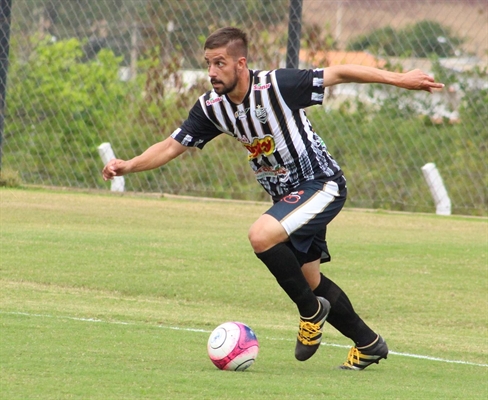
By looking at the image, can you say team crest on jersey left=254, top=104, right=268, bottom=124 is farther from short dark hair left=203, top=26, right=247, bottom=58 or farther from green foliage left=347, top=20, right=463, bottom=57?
green foliage left=347, top=20, right=463, bottom=57

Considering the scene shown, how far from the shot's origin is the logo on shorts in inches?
249

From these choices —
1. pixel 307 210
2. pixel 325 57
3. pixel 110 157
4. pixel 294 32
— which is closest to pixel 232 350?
pixel 307 210

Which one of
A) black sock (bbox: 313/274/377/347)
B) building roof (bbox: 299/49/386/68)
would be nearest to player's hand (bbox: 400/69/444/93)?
black sock (bbox: 313/274/377/347)

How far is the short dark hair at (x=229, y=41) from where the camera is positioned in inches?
249

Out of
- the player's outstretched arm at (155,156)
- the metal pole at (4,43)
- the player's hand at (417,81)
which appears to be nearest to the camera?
the player's hand at (417,81)

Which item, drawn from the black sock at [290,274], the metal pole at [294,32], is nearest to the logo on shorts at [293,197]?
the black sock at [290,274]

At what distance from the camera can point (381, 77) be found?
6.08m

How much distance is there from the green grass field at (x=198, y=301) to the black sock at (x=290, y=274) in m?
0.41

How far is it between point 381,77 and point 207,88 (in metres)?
10.3

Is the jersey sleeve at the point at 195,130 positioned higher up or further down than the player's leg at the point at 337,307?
higher up

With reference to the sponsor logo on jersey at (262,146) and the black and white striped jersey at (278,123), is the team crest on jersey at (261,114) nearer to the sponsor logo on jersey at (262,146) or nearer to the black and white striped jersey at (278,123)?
the black and white striped jersey at (278,123)

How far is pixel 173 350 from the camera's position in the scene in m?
6.61

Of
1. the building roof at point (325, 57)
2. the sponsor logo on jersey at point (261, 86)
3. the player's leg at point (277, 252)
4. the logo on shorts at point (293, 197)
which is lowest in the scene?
the building roof at point (325, 57)

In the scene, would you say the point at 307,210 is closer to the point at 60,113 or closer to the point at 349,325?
the point at 349,325
